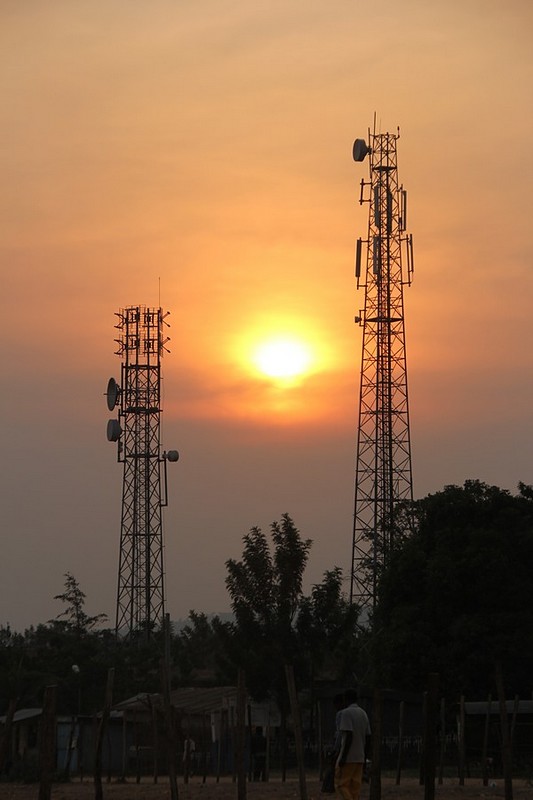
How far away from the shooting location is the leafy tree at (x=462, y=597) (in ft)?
132

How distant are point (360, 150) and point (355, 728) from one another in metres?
38.7

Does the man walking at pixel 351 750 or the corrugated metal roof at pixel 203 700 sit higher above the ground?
the man walking at pixel 351 750

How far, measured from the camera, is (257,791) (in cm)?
3064

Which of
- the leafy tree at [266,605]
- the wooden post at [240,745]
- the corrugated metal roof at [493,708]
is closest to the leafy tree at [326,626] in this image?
the leafy tree at [266,605]

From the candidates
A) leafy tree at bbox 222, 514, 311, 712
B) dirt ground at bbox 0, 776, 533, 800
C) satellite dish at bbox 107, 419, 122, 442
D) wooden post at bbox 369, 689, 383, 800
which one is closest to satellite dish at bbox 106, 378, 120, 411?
satellite dish at bbox 107, 419, 122, 442

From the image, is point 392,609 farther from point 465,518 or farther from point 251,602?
point 251,602

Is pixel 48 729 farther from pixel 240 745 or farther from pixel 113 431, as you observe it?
pixel 113 431

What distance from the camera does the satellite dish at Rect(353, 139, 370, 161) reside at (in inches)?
2114

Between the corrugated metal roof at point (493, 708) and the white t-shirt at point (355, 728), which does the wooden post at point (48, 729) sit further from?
the corrugated metal roof at point (493, 708)

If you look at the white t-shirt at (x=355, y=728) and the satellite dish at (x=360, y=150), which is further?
the satellite dish at (x=360, y=150)

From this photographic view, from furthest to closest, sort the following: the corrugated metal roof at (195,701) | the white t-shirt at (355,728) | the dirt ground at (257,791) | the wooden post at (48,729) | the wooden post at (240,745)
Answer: the corrugated metal roof at (195,701)
the dirt ground at (257,791)
the wooden post at (240,745)
the wooden post at (48,729)
the white t-shirt at (355,728)

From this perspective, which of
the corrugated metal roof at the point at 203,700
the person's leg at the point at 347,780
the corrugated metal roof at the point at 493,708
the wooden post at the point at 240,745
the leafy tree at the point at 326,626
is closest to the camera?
the person's leg at the point at 347,780

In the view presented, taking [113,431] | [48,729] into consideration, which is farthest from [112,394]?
[48,729]

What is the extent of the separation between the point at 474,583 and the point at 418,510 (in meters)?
4.53
